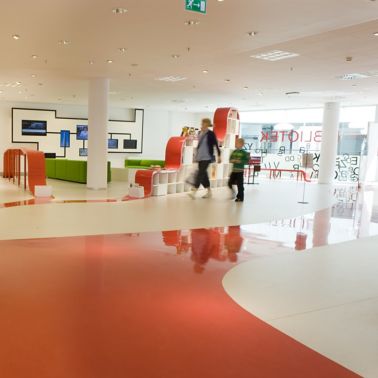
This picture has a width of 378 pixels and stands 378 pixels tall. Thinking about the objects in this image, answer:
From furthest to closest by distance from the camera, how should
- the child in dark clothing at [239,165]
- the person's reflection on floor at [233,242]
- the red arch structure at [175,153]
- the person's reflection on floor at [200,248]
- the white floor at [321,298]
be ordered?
the red arch structure at [175,153] < the child in dark clothing at [239,165] < the person's reflection on floor at [233,242] < the person's reflection on floor at [200,248] < the white floor at [321,298]

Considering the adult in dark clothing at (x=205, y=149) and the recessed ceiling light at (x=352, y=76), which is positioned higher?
the recessed ceiling light at (x=352, y=76)

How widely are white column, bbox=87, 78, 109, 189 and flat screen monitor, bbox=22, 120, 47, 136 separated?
8.62 m

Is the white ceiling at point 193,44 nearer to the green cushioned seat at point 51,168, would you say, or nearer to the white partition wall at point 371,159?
the green cushioned seat at point 51,168

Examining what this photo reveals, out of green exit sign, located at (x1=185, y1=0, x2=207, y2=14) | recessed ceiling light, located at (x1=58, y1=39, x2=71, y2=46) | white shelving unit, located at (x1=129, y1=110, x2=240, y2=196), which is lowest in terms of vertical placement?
white shelving unit, located at (x1=129, y1=110, x2=240, y2=196)

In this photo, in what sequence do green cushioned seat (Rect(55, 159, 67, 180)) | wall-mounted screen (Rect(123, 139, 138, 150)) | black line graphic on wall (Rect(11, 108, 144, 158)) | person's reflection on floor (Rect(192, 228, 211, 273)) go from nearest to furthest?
1. person's reflection on floor (Rect(192, 228, 211, 273))
2. green cushioned seat (Rect(55, 159, 67, 180))
3. black line graphic on wall (Rect(11, 108, 144, 158))
4. wall-mounted screen (Rect(123, 139, 138, 150))

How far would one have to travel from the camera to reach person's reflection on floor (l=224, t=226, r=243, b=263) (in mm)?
5155

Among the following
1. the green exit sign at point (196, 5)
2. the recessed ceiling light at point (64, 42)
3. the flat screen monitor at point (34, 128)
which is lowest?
the flat screen monitor at point (34, 128)

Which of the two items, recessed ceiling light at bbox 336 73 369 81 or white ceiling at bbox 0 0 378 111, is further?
recessed ceiling light at bbox 336 73 369 81

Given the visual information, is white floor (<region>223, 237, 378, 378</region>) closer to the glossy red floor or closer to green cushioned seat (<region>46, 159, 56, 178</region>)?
the glossy red floor

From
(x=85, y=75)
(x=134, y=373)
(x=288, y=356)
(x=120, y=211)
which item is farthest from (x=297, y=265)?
(x=85, y=75)

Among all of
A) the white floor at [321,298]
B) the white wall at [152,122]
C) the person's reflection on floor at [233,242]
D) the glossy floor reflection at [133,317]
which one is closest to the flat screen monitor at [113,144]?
the white wall at [152,122]

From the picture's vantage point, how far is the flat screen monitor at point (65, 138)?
21.2 meters

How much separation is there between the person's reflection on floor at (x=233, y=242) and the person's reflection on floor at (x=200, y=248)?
0.26 m

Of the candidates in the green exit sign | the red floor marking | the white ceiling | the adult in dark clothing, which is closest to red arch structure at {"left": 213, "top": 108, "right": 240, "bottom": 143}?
the white ceiling
